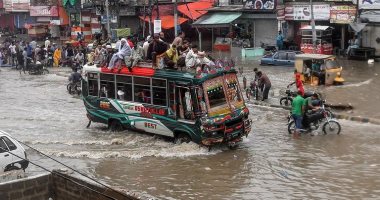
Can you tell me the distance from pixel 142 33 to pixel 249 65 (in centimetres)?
1531

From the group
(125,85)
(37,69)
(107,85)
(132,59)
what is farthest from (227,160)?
(37,69)

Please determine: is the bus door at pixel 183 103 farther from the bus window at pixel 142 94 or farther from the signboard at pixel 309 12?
the signboard at pixel 309 12

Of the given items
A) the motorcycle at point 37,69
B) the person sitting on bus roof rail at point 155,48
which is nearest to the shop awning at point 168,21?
the motorcycle at point 37,69

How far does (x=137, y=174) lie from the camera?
1411 cm

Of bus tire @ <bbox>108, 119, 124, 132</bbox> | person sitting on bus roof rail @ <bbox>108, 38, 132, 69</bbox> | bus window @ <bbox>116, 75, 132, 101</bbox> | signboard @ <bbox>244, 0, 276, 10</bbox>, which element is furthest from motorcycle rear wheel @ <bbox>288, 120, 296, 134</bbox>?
signboard @ <bbox>244, 0, 276, 10</bbox>

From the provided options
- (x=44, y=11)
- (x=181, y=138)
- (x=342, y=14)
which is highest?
(x=44, y=11)

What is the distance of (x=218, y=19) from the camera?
41188 millimetres

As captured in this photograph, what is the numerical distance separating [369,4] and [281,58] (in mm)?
6284

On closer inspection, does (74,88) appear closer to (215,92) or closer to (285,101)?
(285,101)

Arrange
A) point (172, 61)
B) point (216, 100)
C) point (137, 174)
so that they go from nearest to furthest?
point (137, 174) → point (216, 100) → point (172, 61)

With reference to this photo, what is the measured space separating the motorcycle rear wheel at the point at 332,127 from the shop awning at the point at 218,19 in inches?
935

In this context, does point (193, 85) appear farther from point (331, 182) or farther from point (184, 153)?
point (331, 182)

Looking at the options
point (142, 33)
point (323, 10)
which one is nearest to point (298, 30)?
point (323, 10)

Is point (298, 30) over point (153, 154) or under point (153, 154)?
over
